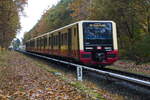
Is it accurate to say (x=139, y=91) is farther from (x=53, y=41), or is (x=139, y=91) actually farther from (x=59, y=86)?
(x=53, y=41)

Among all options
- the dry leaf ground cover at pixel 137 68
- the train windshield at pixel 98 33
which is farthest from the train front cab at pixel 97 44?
the dry leaf ground cover at pixel 137 68

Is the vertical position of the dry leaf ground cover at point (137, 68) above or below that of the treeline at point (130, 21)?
below

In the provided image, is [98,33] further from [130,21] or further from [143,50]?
[130,21]

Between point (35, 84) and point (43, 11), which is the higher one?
point (43, 11)

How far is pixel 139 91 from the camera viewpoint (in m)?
10.3

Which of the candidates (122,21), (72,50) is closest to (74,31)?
Answer: (72,50)

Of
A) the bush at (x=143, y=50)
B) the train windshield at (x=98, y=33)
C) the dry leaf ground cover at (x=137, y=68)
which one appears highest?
the train windshield at (x=98, y=33)

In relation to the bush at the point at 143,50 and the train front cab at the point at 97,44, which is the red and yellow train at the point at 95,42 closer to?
the train front cab at the point at 97,44

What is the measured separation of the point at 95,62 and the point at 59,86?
7.63 metres

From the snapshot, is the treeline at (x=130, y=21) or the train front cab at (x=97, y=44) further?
the treeline at (x=130, y=21)

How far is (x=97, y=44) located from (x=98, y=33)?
738mm

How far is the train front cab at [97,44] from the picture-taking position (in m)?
18.0

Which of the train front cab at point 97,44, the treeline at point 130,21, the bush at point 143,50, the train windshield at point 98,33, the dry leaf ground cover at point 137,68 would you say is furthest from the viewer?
the treeline at point 130,21

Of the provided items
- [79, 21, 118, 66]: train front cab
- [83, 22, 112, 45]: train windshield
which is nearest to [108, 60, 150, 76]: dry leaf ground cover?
[79, 21, 118, 66]: train front cab
